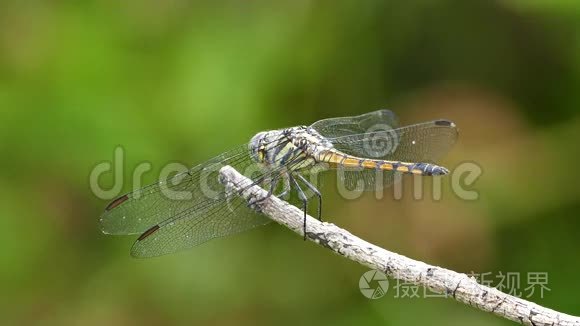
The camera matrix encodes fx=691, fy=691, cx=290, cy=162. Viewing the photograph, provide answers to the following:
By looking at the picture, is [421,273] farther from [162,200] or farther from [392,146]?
[392,146]

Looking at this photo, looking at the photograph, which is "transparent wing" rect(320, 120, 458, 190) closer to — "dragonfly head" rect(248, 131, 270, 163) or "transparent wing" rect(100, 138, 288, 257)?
"dragonfly head" rect(248, 131, 270, 163)

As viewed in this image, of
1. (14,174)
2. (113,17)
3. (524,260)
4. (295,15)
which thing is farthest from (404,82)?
(14,174)

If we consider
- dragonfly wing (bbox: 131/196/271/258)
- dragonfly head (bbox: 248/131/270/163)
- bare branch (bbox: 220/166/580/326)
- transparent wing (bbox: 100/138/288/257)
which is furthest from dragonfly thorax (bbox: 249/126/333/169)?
bare branch (bbox: 220/166/580/326)

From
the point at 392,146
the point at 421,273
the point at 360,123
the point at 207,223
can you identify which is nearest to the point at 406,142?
the point at 392,146

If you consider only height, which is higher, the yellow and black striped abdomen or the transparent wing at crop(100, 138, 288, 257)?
the yellow and black striped abdomen

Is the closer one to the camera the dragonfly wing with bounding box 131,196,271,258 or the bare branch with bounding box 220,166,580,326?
the bare branch with bounding box 220,166,580,326

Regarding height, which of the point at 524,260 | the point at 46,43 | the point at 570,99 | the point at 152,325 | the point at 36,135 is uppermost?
the point at 46,43

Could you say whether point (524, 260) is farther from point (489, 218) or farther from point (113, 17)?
point (113, 17)

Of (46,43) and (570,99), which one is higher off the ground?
(46,43)

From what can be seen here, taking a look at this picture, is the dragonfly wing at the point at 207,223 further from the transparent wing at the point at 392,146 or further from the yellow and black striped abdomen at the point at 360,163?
the transparent wing at the point at 392,146
